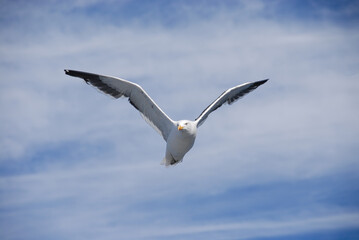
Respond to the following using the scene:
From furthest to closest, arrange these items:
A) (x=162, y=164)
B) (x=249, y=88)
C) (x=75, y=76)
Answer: (x=249, y=88) < (x=162, y=164) < (x=75, y=76)

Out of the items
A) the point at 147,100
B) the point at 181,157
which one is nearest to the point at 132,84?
the point at 147,100

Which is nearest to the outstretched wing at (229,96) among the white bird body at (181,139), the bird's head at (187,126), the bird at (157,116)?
the bird at (157,116)

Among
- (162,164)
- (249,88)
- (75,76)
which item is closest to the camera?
(75,76)

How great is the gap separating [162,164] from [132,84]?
3524mm

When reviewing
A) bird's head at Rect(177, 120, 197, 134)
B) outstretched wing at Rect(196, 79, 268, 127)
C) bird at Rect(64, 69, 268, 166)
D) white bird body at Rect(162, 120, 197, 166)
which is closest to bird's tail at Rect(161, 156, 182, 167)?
bird at Rect(64, 69, 268, 166)

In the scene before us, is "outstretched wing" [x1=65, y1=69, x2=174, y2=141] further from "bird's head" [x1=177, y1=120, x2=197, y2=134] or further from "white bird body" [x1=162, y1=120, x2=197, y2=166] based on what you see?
"bird's head" [x1=177, y1=120, x2=197, y2=134]

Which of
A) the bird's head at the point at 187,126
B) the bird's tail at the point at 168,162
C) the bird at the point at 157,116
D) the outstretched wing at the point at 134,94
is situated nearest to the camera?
the bird's head at the point at 187,126

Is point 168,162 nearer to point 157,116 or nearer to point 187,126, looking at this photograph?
point 157,116

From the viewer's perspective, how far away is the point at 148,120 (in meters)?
19.8

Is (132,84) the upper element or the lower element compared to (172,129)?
upper

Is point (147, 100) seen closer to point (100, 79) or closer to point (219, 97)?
point (100, 79)

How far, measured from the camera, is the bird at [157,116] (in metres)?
18.7

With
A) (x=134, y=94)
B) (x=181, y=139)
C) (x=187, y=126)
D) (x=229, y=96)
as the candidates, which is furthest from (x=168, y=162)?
(x=229, y=96)

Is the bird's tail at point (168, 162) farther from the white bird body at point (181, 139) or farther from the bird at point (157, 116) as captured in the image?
the white bird body at point (181, 139)
